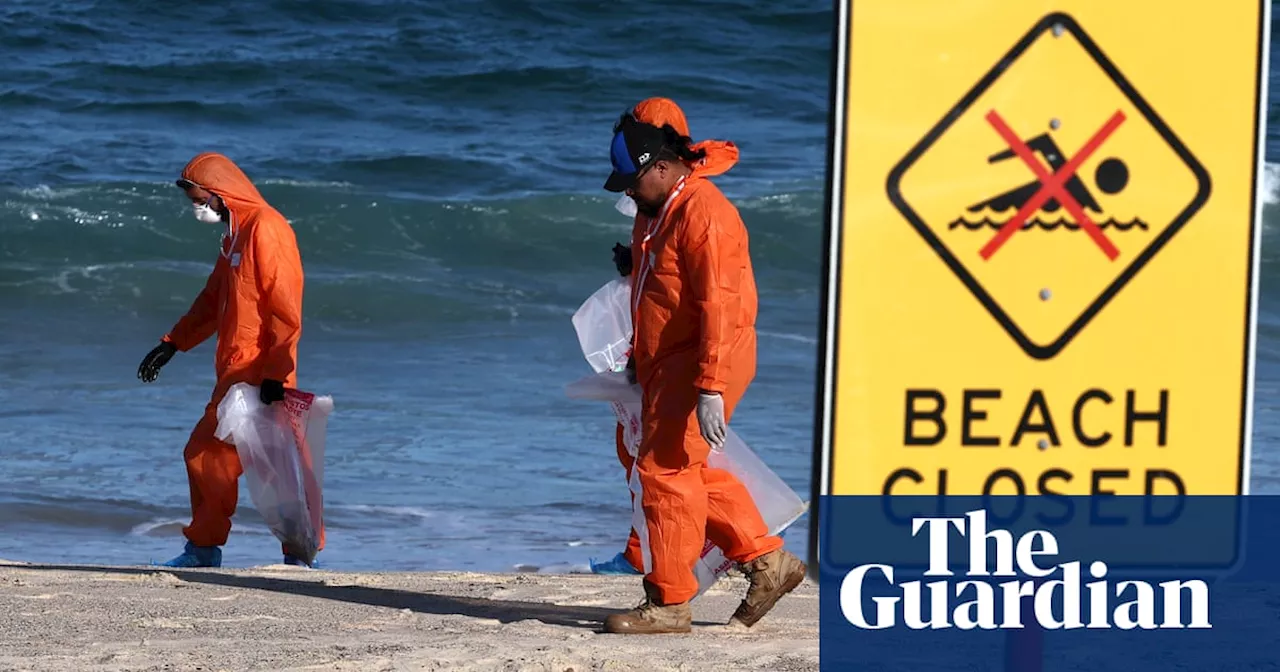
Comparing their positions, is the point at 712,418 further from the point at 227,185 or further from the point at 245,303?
the point at 227,185

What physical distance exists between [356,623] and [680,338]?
121cm

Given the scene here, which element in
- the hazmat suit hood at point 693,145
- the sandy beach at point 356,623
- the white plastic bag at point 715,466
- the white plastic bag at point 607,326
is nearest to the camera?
the sandy beach at point 356,623

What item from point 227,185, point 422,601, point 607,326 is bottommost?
point 422,601

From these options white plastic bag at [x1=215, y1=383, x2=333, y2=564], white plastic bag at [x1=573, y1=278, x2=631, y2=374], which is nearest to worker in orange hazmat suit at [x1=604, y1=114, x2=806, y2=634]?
white plastic bag at [x1=573, y1=278, x2=631, y2=374]

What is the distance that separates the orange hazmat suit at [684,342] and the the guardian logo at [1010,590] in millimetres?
2354

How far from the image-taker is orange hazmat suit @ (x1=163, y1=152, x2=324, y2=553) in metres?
6.40

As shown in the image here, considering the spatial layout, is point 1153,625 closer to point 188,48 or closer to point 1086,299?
point 1086,299

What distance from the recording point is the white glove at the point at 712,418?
4.63 meters

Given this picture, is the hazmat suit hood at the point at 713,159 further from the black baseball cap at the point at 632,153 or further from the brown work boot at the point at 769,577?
the brown work boot at the point at 769,577

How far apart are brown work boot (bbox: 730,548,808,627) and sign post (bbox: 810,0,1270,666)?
3.10 m

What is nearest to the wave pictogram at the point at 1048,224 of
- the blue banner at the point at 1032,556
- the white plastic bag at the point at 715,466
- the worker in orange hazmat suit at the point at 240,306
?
the blue banner at the point at 1032,556

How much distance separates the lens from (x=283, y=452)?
21.4 feet

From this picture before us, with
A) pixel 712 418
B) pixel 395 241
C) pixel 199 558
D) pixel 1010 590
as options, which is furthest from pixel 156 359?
pixel 395 241

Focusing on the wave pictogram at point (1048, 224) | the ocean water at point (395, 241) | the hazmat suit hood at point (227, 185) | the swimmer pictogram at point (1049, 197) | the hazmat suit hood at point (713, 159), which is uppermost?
the swimmer pictogram at point (1049, 197)
